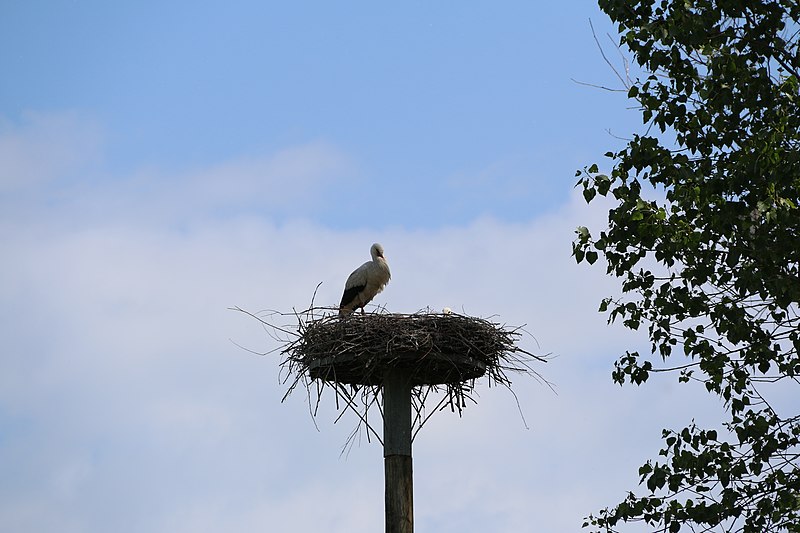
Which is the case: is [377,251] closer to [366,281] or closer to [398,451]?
[366,281]

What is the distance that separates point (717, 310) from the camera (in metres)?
10.2

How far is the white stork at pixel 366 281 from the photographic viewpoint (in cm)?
1458

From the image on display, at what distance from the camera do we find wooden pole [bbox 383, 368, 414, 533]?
991cm

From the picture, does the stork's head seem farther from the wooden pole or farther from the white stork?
the wooden pole

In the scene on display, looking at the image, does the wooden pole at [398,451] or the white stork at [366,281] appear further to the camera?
the white stork at [366,281]

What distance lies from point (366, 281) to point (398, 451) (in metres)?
4.63

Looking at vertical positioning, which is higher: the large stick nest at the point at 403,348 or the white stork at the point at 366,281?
the white stork at the point at 366,281

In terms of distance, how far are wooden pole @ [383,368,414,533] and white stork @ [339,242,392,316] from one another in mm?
3921

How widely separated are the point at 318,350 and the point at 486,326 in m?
1.49

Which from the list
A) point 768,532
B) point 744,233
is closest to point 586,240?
point 744,233

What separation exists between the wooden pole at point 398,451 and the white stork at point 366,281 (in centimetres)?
392

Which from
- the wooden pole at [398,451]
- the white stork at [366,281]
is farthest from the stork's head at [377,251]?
the wooden pole at [398,451]

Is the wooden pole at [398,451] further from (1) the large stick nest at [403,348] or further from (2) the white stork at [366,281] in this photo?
(2) the white stork at [366,281]

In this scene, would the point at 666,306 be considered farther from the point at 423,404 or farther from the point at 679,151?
the point at 423,404
